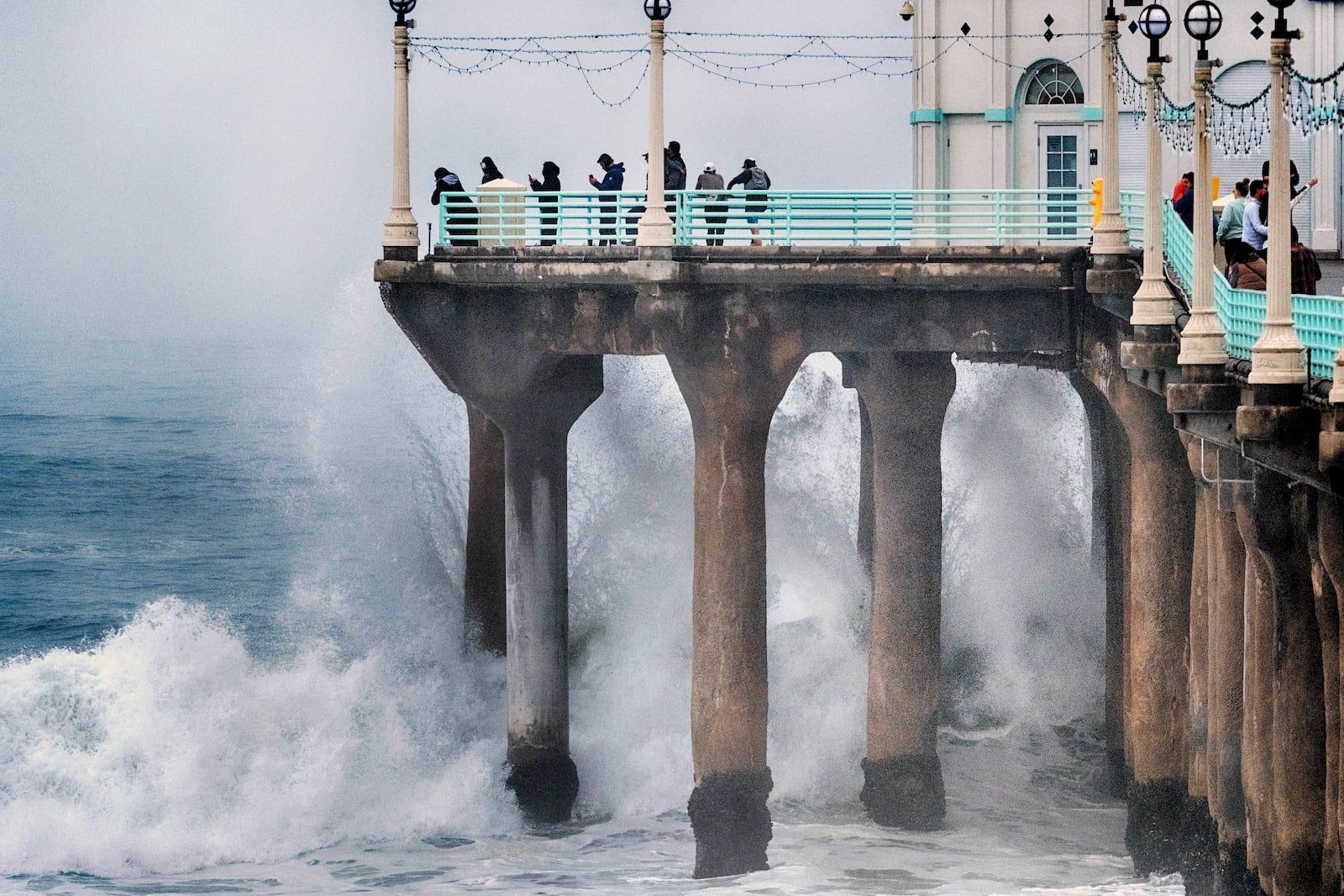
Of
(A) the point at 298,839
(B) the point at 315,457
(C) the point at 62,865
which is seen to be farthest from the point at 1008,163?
(B) the point at 315,457

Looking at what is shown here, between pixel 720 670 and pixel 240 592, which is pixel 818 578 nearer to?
pixel 720 670

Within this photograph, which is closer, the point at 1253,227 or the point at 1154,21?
the point at 1154,21

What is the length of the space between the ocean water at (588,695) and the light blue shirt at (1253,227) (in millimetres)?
6805

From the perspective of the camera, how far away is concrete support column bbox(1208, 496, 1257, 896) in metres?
19.7

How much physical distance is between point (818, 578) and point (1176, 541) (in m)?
12.5

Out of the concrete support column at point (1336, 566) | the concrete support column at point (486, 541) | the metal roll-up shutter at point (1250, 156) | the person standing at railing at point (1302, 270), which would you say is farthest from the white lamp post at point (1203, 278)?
the concrete support column at point (486, 541)

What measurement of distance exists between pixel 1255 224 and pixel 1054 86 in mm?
9351

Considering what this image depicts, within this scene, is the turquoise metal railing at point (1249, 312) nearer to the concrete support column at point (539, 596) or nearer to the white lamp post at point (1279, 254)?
the white lamp post at point (1279, 254)

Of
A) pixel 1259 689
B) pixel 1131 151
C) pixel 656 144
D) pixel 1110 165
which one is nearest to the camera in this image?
pixel 1259 689

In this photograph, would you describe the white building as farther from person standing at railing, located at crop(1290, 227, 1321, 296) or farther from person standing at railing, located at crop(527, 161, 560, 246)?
person standing at railing, located at crop(1290, 227, 1321, 296)

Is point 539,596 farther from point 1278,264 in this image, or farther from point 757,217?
point 1278,264

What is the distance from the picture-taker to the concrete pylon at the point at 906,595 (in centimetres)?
2598

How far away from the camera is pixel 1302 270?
776 inches

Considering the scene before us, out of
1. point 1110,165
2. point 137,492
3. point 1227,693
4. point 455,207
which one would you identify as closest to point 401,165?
point 455,207
